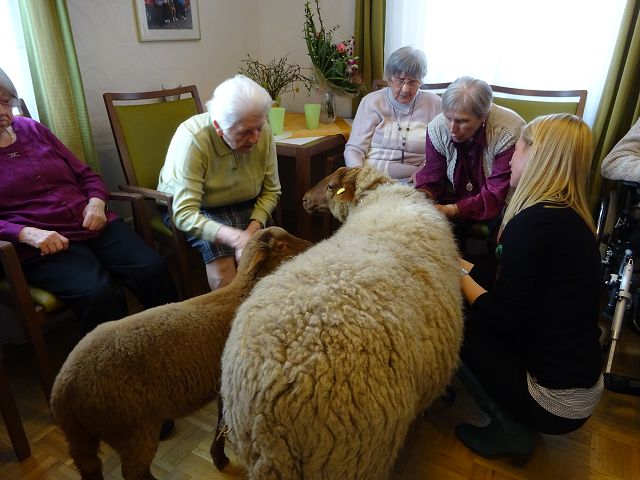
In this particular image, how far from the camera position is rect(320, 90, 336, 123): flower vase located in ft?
10.1

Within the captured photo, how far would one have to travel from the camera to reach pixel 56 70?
203cm

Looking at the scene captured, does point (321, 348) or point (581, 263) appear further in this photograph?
point (581, 263)

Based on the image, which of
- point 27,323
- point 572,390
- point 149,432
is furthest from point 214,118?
point 572,390

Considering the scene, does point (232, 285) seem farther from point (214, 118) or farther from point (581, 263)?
point (581, 263)

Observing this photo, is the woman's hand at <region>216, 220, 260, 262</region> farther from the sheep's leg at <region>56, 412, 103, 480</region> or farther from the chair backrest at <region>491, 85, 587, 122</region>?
the chair backrest at <region>491, 85, 587, 122</region>

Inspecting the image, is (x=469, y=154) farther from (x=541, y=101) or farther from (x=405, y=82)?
(x=541, y=101)

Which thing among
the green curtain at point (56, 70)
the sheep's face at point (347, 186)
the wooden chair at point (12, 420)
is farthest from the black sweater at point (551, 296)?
the green curtain at point (56, 70)

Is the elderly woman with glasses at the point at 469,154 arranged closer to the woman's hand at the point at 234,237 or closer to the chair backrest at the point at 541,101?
the chair backrest at the point at 541,101

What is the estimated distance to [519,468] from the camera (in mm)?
1596

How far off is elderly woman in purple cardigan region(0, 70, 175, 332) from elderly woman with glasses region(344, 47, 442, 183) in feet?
4.26

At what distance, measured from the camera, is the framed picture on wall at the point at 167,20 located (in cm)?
262

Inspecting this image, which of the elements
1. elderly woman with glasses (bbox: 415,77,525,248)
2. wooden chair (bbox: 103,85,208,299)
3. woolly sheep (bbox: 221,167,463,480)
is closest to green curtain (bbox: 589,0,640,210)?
elderly woman with glasses (bbox: 415,77,525,248)

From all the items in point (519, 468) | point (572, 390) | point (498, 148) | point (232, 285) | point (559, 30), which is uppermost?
point (559, 30)

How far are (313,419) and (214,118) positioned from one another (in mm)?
1363
